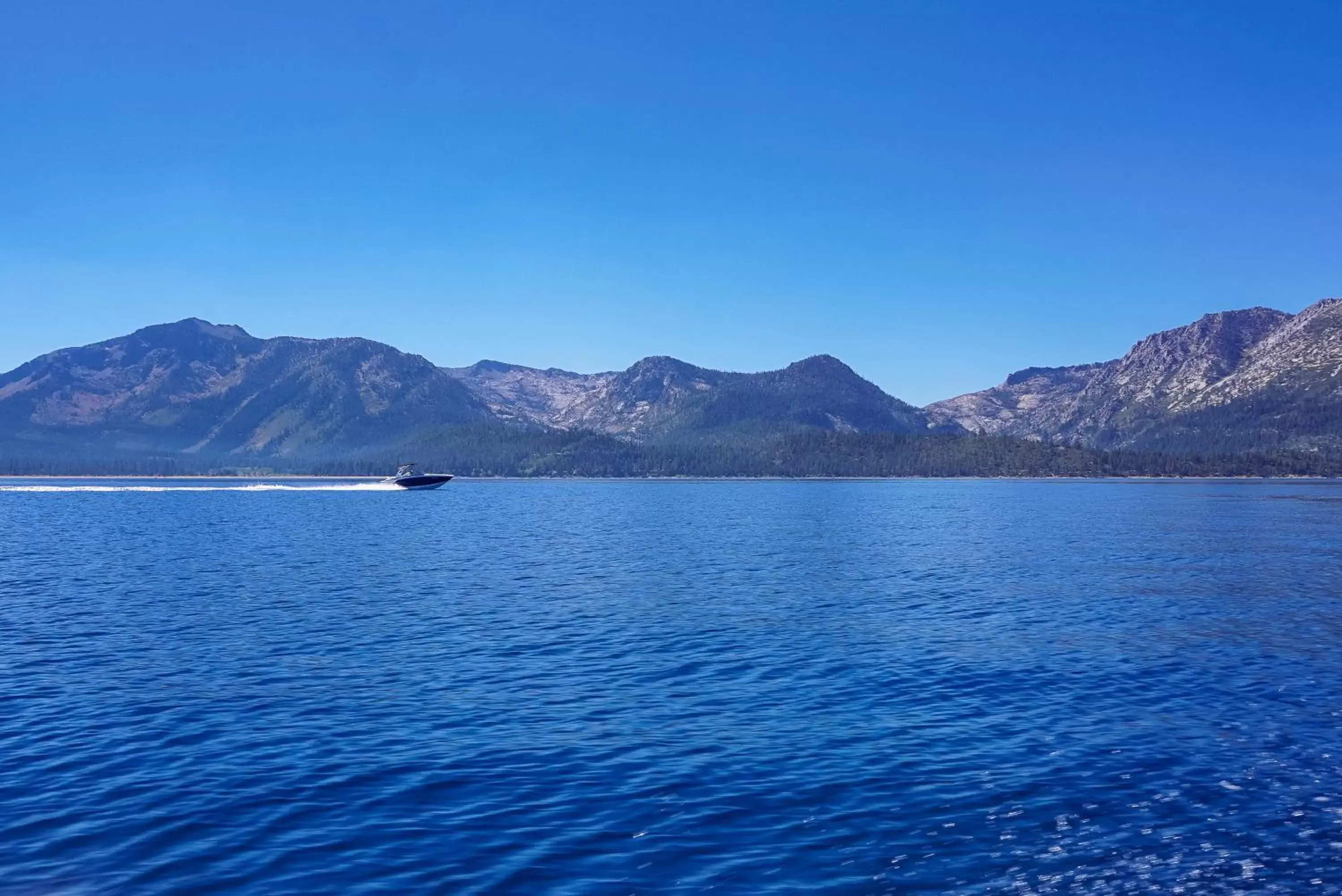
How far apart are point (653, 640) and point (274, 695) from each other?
20.9 metres

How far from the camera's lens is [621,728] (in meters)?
36.9

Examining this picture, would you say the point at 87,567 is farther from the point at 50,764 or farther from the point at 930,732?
the point at 930,732

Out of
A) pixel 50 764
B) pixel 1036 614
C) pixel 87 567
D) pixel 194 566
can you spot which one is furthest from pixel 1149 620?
pixel 87 567

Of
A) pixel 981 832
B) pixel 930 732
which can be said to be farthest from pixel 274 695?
pixel 981 832

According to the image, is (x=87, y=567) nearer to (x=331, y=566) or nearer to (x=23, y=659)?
(x=331, y=566)

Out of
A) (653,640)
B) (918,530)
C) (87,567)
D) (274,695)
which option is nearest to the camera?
(274,695)

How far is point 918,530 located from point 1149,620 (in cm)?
9473

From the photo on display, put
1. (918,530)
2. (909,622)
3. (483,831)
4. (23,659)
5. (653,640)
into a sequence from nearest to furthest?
1. (483,831)
2. (23,659)
3. (653,640)
4. (909,622)
5. (918,530)

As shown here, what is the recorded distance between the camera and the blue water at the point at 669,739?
24312 millimetres

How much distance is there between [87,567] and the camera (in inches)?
3819

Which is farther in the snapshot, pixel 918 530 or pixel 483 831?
pixel 918 530

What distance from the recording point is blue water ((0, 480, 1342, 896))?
24312 mm

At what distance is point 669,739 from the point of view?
35.4m

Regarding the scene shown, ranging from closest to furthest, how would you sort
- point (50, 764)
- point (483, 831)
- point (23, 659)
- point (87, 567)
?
point (483, 831)
point (50, 764)
point (23, 659)
point (87, 567)
